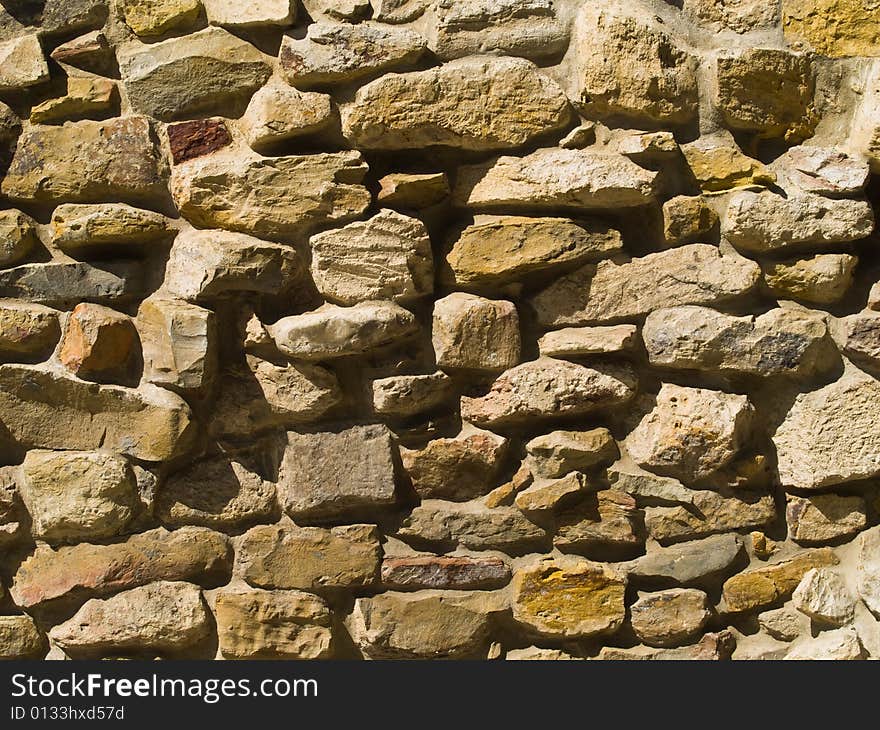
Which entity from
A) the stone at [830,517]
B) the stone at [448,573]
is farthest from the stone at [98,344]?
the stone at [830,517]

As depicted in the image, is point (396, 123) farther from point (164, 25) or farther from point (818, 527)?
point (818, 527)

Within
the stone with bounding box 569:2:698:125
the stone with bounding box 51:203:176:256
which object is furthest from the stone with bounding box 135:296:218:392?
the stone with bounding box 569:2:698:125

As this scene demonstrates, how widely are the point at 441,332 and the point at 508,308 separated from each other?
141mm

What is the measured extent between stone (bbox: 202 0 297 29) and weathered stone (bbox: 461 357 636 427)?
83 centimetres

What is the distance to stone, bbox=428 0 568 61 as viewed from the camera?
1.85 metres

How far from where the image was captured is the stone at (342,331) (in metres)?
1.83

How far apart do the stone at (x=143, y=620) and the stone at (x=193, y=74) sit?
975mm

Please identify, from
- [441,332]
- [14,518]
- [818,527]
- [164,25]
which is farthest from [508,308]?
[14,518]

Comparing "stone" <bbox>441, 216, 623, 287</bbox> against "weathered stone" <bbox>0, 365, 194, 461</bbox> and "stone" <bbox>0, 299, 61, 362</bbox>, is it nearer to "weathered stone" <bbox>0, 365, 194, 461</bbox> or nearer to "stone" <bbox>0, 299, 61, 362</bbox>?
"weathered stone" <bbox>0, 365, 194, 461</bbox>

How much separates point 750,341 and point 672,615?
559 millimetres

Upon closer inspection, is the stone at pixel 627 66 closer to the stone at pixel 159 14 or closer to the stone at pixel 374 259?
the stone at pixel 374 259

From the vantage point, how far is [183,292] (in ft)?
6.21

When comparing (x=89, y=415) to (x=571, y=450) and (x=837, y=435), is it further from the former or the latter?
(x=837, y=435)

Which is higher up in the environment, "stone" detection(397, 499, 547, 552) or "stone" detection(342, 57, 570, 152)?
"stone" detection(342, 57, 570, 152)
